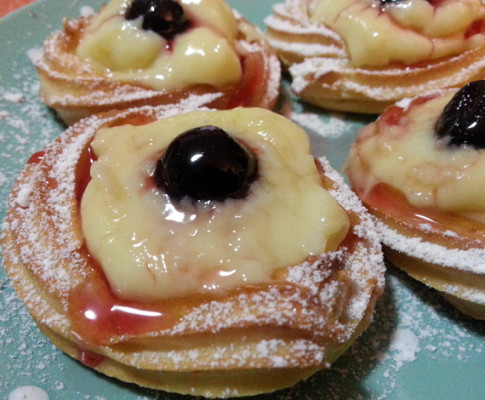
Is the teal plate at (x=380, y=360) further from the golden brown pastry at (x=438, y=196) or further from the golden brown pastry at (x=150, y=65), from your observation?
the golden brown pastry at (x=150, y=65)

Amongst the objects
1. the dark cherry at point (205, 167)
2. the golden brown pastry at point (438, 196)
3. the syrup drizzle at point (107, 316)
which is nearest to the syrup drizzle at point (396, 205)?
the golden brown pastry at point (438, 196)

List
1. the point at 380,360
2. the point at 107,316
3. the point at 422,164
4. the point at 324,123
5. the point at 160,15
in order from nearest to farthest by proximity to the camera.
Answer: the point at 107,316 < the point at 380,360 < the point at 422,164 < the point at 160,15 < the point at 324,123

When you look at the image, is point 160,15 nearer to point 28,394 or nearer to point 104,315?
point 104,315

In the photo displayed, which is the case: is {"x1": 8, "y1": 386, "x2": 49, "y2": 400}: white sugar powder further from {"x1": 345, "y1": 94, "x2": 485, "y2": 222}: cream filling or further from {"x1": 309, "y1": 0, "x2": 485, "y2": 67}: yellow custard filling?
{"x1": 309, "y1": 0, "x2": 485, "y2": 67}: yellow custard filling

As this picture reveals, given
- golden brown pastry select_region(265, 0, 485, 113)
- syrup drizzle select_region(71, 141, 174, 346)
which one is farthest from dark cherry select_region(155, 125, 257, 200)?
golden brown pastry select_region(265, 0, 485, 113)

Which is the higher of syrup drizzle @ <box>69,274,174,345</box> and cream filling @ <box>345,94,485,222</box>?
cream filling @ <box>345,94,485,222</box>

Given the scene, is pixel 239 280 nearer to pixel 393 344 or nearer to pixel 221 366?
pixel 221 366

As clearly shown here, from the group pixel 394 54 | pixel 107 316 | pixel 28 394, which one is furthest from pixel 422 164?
pixel 28 394
